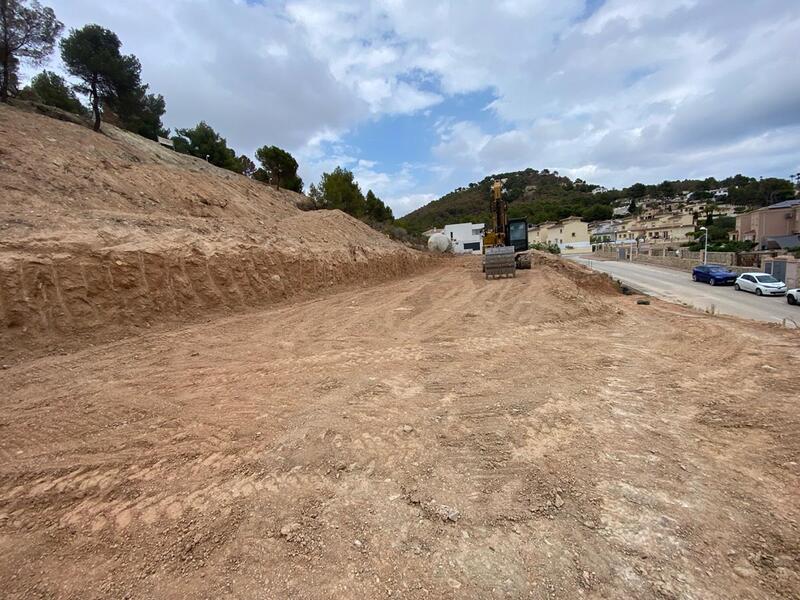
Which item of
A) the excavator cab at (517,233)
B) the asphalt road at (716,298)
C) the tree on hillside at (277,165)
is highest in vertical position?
the tree on hillside at (277,165)

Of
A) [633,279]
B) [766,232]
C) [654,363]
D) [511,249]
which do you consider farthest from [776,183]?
[654,363]

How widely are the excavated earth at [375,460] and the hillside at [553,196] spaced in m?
64.3

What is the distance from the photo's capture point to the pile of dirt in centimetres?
660

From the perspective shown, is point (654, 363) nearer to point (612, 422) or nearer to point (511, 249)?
point (612, 422)

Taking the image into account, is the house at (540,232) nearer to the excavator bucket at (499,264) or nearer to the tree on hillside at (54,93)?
the excavator bucket at (499,264)

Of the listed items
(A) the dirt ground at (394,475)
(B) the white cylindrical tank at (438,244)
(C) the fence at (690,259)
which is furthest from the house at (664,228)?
(A) the dirt ground at (394,475)

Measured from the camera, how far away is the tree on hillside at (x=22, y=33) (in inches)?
547

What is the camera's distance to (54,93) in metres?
21.6

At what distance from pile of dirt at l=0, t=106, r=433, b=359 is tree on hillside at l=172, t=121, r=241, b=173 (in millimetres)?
10328

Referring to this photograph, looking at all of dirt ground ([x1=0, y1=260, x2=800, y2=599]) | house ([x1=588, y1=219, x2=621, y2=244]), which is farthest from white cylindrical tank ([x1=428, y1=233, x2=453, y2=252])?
house ([x1=588, y1=219, x2=621, y2=244])

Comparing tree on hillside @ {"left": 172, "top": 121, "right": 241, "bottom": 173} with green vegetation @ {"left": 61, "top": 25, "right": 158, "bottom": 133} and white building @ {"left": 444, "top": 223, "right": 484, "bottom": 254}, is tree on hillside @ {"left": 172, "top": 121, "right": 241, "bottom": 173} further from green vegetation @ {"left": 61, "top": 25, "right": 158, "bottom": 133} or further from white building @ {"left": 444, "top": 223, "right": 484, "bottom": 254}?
white building @ {"left": 444, "top": 223, "right": 484, "bottom": 254}

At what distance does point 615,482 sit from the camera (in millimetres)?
3299

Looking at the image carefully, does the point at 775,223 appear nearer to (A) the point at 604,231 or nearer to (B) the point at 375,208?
(A) the point at 604,231

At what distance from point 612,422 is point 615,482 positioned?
1.22 m
